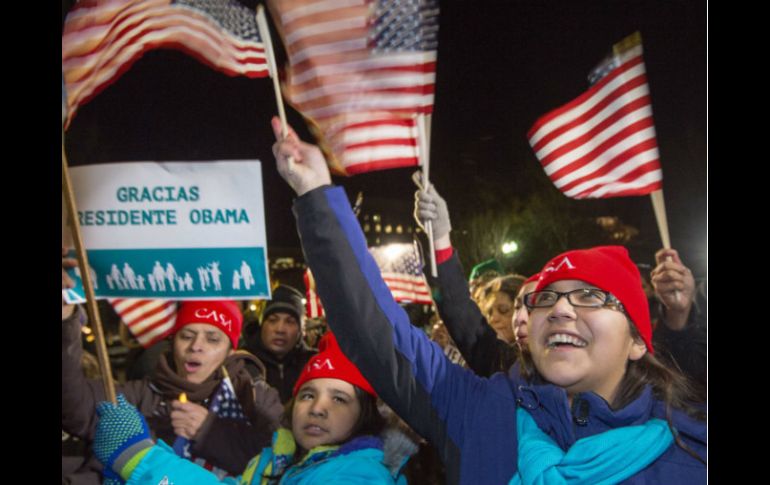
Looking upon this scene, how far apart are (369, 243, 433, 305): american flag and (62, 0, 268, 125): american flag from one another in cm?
78

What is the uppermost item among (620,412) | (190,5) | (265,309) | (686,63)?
(190,5)

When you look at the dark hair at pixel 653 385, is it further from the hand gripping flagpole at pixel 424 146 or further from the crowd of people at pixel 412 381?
the hand gripping flagpole at pixel 424 146

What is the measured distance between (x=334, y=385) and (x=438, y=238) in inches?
23.1

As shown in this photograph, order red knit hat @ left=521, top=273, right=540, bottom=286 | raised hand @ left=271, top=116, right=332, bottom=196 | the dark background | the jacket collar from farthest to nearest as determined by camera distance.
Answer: the dark background, red knit hat @ left=521, top=273, right=540, bottom=286, raised hand @ left=271, top=116, right=332, bottom=196, the jacket collar

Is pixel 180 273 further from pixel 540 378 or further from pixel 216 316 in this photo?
pixel 540 378

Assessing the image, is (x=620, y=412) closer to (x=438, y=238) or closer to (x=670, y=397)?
(x=670, y=397)

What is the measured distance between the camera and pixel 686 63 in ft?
7.40

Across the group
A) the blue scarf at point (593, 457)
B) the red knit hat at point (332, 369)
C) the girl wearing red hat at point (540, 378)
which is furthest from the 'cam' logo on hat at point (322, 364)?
the blue scarf at point (593, 457)

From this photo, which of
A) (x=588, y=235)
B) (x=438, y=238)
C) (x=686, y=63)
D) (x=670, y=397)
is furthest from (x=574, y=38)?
(x=670, y=397)

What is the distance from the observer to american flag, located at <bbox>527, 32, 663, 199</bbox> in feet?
7.39

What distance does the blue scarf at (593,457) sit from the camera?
166 cm

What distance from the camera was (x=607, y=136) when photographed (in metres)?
2.29

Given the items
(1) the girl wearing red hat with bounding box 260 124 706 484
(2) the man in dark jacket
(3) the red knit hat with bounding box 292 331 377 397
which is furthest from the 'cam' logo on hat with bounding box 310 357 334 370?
(1) the girl wearing red hat with bounding box 260 124 706 484

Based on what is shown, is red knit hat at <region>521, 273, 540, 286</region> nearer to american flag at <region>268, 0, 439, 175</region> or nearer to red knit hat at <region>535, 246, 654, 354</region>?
red knit hat at <region>535, 246, 654, 354</region>
